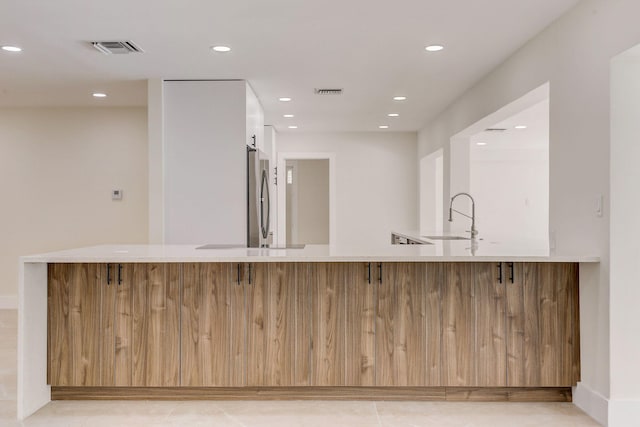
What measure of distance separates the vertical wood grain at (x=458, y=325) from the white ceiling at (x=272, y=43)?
155 cm

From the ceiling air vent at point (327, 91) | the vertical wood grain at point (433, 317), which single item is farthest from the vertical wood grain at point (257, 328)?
the ceiling air vent at point (327, 91)

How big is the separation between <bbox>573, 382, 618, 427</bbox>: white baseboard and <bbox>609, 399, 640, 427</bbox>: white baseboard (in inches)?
0.8

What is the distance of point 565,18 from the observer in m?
3.48

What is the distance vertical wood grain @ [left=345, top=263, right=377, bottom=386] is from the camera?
3.38m

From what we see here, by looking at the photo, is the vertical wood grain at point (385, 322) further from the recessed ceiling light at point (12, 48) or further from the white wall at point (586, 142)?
the recessed ceiling light at point (12, 48)

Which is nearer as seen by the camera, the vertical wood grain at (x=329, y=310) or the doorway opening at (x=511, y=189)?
the vertical wood grain at (x=329, y=310)

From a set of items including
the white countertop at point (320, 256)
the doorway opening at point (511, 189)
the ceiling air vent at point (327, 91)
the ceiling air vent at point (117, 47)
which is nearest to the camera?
the white countertop at point (320, 256)

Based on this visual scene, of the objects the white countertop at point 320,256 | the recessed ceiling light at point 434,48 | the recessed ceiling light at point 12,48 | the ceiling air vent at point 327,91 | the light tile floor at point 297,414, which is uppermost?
the recessed ceiling light at point 12,48

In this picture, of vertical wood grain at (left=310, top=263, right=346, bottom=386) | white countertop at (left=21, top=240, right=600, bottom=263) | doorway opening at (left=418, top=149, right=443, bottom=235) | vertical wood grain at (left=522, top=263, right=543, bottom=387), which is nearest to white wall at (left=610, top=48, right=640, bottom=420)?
white countertop at (left=21, top=240, right=600, bottom=263)

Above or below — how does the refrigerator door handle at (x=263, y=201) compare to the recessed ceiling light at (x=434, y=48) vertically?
below

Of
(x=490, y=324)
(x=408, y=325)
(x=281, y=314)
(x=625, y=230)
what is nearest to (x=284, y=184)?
(x=281, y=314)

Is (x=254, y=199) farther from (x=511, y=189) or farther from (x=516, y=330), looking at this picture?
(x=511, y=189)

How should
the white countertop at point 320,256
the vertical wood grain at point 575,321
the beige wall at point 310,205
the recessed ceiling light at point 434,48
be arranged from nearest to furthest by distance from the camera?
the white countertop at point 320,256 < the vertical wood grain at point 575,321 < the recessed ceiling light at point 434,48 < the beige wall at point 310,205

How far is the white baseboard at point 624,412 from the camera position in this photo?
9.67 ft
